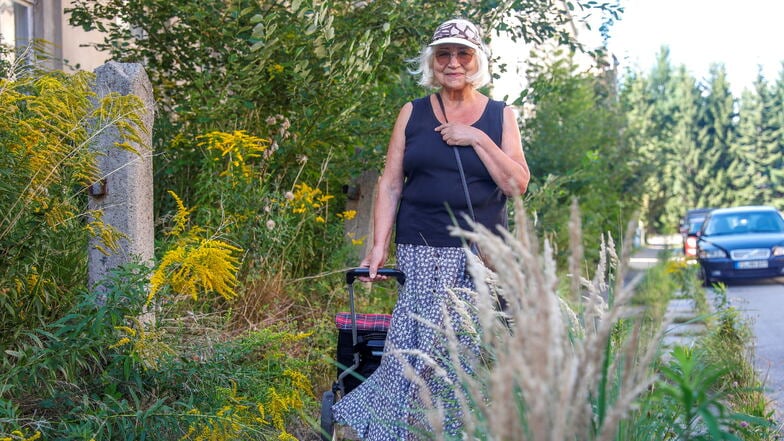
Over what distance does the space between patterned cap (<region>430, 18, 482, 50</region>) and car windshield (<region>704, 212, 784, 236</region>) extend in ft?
50.2

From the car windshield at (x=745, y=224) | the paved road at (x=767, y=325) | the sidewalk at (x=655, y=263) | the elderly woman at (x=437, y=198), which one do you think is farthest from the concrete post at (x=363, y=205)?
the car windshield at (x=745, y=224)

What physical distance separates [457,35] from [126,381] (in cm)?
185

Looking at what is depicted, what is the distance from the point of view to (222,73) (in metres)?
6.28

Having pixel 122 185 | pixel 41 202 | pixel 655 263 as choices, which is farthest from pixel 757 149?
pixel 41 202

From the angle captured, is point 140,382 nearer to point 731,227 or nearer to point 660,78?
point 731,227

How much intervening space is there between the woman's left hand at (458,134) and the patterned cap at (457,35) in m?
0.34

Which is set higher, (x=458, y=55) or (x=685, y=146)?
(x=685, y=146)

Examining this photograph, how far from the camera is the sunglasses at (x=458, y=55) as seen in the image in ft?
12.9

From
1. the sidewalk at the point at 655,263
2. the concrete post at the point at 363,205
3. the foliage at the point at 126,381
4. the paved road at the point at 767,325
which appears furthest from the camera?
the concrete post at the point at 363,205

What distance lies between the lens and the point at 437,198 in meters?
3.82

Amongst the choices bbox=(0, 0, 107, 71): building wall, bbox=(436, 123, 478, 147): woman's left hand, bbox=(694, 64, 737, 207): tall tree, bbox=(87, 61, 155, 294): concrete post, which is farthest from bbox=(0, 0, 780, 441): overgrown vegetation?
bbox=(694, 64, 737, 207): tall tree

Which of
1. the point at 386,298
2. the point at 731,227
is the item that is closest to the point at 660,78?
the point at 731,227

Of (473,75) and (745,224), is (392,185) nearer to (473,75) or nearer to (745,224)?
(473,75)

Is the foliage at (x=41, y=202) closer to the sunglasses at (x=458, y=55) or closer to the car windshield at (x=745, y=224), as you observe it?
the sunglasses at (x=458, y=55)
